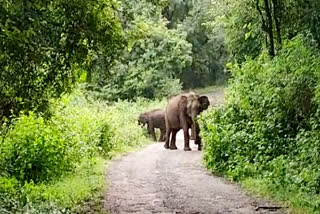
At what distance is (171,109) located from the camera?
75.5 ft

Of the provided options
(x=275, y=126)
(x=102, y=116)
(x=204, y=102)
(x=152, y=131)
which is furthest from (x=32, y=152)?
(x=152, y=131)

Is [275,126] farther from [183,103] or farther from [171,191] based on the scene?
[183,103]

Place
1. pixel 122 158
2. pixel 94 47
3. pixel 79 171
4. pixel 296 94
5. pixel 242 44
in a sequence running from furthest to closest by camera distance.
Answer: pixel 242 44 → pixel 122 158 → pixel 79 171 → pixel 296 94 → pixel 94 47

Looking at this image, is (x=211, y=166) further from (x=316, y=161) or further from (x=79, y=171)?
(x=316, y=161)

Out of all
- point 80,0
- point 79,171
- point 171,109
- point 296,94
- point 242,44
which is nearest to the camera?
point 80,0

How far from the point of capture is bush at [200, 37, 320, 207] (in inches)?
425

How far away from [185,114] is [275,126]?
9.33 meters

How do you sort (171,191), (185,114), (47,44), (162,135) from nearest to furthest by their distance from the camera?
(47,44), (171,191), (185,114), (162,135)

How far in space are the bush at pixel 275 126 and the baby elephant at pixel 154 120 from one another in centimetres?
1232

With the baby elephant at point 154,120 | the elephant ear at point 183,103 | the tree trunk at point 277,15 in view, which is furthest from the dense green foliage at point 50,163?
the baby elephant at point 154,120

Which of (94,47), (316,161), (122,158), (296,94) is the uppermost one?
(94,47)

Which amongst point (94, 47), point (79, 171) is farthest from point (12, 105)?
point (79, 171)

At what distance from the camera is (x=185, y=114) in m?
21.9

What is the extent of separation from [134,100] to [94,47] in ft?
79.2
